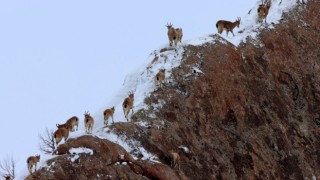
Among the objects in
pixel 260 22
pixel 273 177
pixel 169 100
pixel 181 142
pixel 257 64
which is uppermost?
pixel 260 22

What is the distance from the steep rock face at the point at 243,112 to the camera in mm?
29734

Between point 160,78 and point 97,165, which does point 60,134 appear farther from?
point 160,78

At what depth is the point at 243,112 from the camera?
34656 millimetres

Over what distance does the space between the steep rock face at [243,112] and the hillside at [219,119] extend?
73 millimetres

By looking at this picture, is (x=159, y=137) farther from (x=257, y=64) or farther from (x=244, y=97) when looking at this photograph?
(x=257, y=64)

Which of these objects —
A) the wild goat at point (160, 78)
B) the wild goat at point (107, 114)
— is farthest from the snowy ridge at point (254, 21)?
the wild goat at point (107, 114)

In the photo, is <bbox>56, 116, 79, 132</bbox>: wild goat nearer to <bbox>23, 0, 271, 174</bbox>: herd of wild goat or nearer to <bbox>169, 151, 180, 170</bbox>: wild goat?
<bbox>23, 0, 271, 174</bbox>: herd of wild goat

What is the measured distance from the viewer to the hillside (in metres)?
25.0

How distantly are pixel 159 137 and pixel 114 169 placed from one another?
483 cm

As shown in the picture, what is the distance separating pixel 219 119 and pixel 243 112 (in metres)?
2.35

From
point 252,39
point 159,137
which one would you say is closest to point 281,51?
point 252,39

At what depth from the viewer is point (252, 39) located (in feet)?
130

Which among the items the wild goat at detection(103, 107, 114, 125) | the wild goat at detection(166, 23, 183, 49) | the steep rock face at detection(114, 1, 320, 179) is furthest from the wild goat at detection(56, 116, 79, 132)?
the wild goat at detection(166, 23, 183, 49)

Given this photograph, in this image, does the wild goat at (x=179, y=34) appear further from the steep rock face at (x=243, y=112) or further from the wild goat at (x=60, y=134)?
the wild goat at (x=60, y=134)
